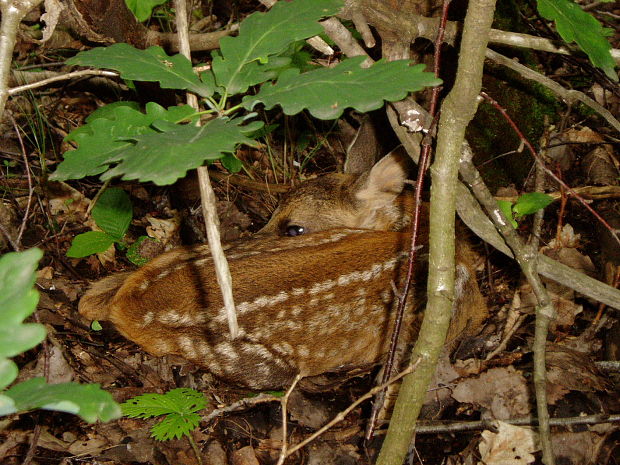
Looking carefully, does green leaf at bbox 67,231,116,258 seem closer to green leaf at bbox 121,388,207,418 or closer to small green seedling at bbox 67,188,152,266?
small green seedling at bbox 67,188,152,266

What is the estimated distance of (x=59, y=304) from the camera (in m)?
4.04

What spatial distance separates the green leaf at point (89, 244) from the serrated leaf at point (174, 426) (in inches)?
57.2

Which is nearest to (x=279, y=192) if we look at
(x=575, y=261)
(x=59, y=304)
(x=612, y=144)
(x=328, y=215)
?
(x=328, y=215)

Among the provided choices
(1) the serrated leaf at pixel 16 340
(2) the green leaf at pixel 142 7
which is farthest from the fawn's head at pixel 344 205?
(1) the serrated leaf at pixel 16 340

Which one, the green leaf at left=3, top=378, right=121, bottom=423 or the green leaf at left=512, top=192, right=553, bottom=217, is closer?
the green leaf at left=3, top=378, right=121, bottom=423

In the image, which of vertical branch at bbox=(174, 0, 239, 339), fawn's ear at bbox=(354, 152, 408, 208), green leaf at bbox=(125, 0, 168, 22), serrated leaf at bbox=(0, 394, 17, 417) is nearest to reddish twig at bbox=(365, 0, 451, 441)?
vertical branch at bbox=(174, 0, 239, 339)

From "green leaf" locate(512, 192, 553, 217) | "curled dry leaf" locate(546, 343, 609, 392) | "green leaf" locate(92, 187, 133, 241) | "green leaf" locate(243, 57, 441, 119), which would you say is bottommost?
"curled dry leaf" locate(546, 343, 609, 392)

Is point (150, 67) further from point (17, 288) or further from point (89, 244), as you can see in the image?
point (89, 244)

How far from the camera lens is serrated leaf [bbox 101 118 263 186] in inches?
63.2

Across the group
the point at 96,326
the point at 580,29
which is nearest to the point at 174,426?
the point at 96,326

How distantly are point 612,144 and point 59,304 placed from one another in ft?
14.0

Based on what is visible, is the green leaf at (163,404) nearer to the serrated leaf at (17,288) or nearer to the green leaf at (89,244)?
the green leaf at (89,244)

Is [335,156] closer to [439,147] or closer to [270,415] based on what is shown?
[270,415]

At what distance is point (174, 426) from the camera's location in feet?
10.2
